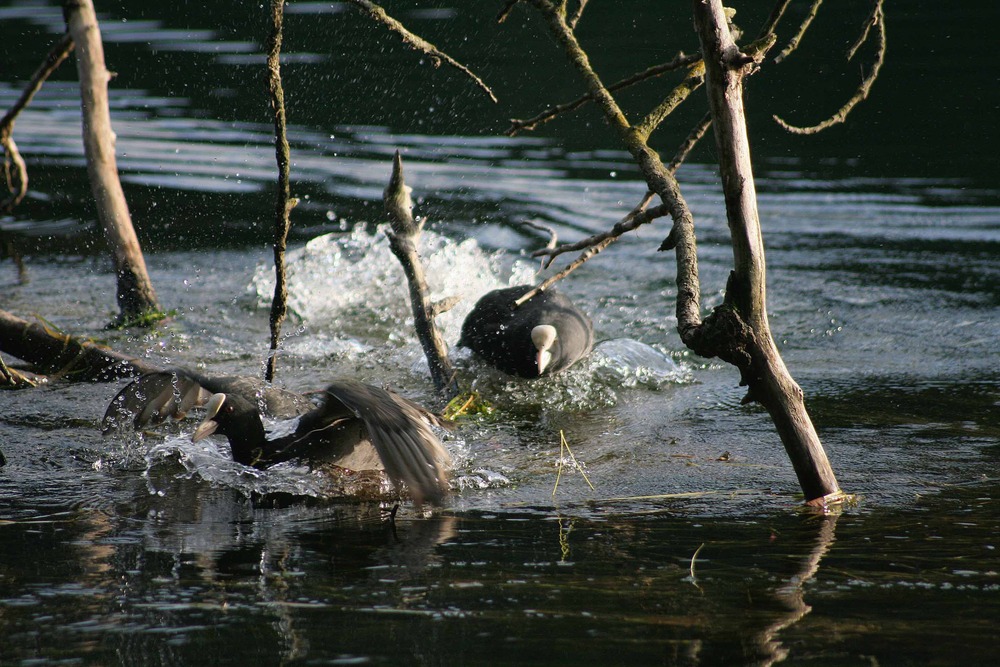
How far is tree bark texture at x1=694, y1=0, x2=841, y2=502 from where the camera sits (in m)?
2.88

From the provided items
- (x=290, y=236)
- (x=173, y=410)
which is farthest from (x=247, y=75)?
(x=173, y=410)

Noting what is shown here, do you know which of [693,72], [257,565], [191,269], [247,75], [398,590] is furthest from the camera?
[247,75]

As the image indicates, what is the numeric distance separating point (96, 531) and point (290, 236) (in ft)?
17.3

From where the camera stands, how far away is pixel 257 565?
9.19ft

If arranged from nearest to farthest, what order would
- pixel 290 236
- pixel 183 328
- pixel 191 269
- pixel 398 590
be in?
pixel 398 590 < pixel 183 328 < pixel 191 269 < pixel 290 236

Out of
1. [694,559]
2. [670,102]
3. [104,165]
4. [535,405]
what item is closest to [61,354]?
[104,165]

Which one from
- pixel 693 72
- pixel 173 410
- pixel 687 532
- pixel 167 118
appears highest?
pixel 167 118

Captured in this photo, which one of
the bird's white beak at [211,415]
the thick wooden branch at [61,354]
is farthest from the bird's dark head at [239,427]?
the thick wooden branch at [61,354]

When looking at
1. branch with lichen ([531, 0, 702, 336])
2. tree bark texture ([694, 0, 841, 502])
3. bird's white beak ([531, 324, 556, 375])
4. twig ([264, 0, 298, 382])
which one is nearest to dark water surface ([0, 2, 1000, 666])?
bird's white beak ([531, 324, 556, 375])

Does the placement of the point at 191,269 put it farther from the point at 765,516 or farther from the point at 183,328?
the point at 765,516

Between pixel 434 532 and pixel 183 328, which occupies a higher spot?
pixel 183 328

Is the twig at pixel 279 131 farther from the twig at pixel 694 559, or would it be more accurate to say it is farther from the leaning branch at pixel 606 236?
the twig at pixel 694 559

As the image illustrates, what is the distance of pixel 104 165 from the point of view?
5934 millimetres

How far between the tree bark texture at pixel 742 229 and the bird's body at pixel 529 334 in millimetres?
2147
